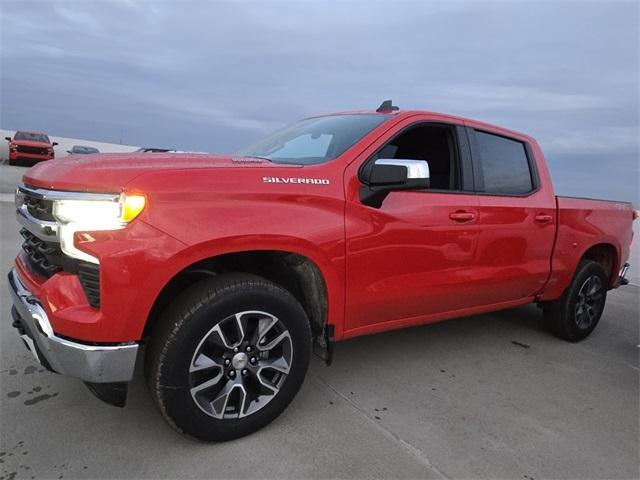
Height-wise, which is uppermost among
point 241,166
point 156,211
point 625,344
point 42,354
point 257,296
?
point 241,166

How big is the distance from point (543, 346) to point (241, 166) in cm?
338

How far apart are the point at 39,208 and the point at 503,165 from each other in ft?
11.0

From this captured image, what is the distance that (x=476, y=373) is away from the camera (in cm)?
363

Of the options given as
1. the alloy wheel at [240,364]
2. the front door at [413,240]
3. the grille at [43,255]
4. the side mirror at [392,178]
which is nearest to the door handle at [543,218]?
the front door at [413,240]

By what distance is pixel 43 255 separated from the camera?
2406mm

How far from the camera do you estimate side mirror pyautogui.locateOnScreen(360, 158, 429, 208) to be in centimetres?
271

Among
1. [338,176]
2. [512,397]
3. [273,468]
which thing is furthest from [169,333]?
[512,397]

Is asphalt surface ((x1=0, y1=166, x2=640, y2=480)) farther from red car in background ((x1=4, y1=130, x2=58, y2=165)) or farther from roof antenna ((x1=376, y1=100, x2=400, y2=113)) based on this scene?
red car in background ((x1=4, y1=130, x2=58, y2=165))

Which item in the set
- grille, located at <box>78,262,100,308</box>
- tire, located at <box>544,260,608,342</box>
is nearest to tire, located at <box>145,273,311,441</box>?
grille, located at <box>78,262,100,308</box>

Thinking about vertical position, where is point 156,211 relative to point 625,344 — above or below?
above

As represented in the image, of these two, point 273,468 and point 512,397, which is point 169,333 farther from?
point 512,397

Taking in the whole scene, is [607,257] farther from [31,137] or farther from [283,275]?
[31,137]

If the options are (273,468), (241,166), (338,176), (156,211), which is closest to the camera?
(156,211)

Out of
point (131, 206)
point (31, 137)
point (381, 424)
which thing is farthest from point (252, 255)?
point (31, 137)
